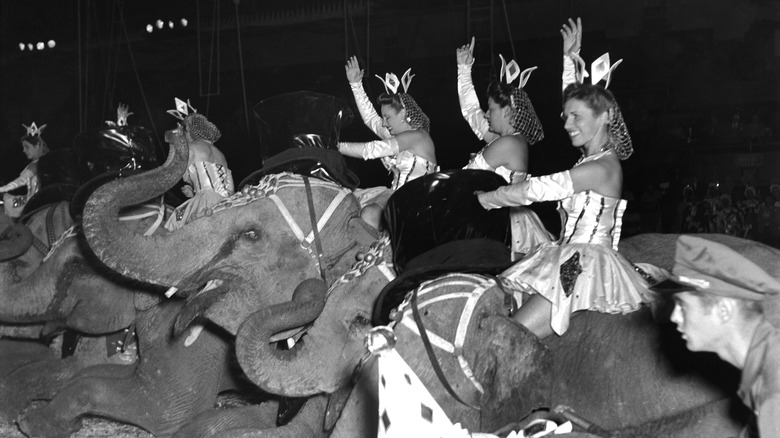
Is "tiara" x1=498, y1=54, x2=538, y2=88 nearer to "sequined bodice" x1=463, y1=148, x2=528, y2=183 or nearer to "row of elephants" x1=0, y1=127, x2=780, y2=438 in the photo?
"sequined bodice" x1=463, y1=148, x2=528, y2=183

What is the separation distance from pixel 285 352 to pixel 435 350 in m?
0.62

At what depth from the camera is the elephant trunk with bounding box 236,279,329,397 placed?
128 inches

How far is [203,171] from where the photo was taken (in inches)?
223

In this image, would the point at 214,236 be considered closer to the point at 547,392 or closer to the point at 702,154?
the point at 547,392

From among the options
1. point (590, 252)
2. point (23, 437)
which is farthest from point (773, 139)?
point (23, 437)

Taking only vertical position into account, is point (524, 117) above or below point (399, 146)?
above

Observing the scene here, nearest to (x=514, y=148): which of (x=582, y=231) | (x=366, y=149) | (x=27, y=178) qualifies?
(x=366, y=149)

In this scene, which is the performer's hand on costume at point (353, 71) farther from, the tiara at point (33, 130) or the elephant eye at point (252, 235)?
the tiara at point (33, 130)

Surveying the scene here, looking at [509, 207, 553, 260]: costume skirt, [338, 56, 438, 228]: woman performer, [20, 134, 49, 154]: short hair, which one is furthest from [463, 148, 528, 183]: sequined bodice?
[20, 134, 49, 154]: short hair

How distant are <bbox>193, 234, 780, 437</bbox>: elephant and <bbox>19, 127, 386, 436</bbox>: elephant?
429 millimetres

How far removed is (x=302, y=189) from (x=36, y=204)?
11.2 feet

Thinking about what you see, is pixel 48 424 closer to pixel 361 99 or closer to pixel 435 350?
pixel 435 350

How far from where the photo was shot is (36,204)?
668 centimetres

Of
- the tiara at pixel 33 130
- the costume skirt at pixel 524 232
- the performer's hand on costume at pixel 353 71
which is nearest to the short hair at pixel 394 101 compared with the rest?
the performer's hand on costume at pixel 353 71
